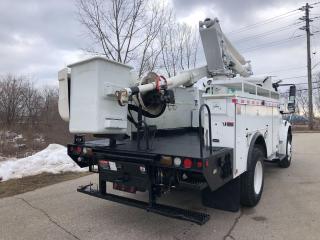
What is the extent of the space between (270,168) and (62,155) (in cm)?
576

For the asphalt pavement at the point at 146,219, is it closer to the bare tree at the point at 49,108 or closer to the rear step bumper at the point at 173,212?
the rear step bumper at the point at 173,212

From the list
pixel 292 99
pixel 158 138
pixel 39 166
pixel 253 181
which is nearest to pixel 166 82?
pixel 158 138

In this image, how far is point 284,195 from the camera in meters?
6.08

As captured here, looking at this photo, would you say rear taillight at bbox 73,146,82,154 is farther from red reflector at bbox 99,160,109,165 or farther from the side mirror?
the side mirror

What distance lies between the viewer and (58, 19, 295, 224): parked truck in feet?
13.5

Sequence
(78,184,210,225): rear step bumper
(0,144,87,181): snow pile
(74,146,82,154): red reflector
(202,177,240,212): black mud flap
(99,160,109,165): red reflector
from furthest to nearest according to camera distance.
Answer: (0,144,87,181): snow pile → (74,146,82,154): red reflector → (202,177,240,212): black mud flap → (99,160,109,165): red reflector → (78,184,210,225): rear step bumper

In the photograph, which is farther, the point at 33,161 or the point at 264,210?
the point at 33,161

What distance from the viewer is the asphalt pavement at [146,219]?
4.32 metres

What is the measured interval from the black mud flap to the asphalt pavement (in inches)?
8.8

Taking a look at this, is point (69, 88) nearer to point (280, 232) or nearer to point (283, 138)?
point (280, 232)

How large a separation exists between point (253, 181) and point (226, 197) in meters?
0.57

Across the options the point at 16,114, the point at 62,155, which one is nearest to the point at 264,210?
the point at 62,155

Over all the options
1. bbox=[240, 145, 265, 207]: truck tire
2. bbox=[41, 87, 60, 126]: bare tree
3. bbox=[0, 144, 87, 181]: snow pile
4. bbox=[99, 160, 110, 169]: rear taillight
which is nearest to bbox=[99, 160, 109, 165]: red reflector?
bbox=[99, 160, 110, 169]: rear taillight

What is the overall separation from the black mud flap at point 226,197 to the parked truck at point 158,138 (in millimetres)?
14
